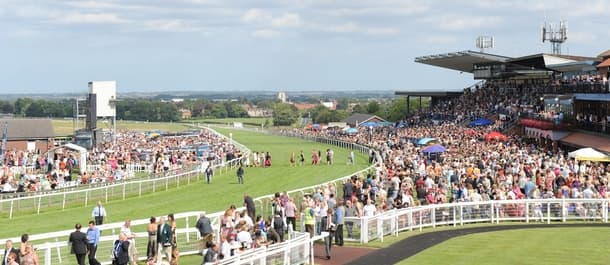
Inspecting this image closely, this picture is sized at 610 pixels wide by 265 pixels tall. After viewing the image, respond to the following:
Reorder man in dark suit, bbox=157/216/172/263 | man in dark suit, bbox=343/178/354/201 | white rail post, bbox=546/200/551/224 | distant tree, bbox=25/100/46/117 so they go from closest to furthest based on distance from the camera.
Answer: man in dark suit, bbox=157/216/172/263, white rail post, bbox=546/200/551/224, man in dark suit, bbox=343/178/354/201, distant tree, bbox=25/100/46/117

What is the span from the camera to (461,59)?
62312mm

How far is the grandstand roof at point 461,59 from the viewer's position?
58500mm

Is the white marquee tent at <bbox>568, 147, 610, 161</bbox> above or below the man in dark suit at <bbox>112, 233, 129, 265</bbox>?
above

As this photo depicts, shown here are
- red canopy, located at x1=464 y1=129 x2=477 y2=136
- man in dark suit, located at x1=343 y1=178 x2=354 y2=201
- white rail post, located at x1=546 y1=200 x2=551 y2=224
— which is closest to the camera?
white rail post, located at x1=546 y1=200 x2=551 y2=224

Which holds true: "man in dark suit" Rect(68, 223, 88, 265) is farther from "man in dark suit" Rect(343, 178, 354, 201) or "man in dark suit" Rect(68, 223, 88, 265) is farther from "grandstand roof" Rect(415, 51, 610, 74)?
"grandstand roof" Rect(415, 51, 610, 74)

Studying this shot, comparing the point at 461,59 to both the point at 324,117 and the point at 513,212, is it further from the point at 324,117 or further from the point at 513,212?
the point at 324,117

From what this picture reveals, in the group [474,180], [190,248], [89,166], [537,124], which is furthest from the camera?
[537,124]

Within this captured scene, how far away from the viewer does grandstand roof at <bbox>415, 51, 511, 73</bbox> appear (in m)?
58.5

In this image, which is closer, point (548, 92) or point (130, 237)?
point (130, 237)

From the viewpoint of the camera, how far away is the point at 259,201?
1958 centimetres

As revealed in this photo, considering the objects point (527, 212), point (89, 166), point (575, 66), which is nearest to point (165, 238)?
point (527, 212)

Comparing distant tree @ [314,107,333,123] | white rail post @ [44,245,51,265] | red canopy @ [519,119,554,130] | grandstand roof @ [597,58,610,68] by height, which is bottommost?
distant tree @ [314,107,333,123]

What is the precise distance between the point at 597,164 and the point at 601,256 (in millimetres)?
13032

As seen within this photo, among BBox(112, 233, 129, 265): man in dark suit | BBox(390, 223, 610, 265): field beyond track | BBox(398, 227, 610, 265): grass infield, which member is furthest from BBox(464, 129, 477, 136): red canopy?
BBox(112, 233, 129, 265): man in dark suit
